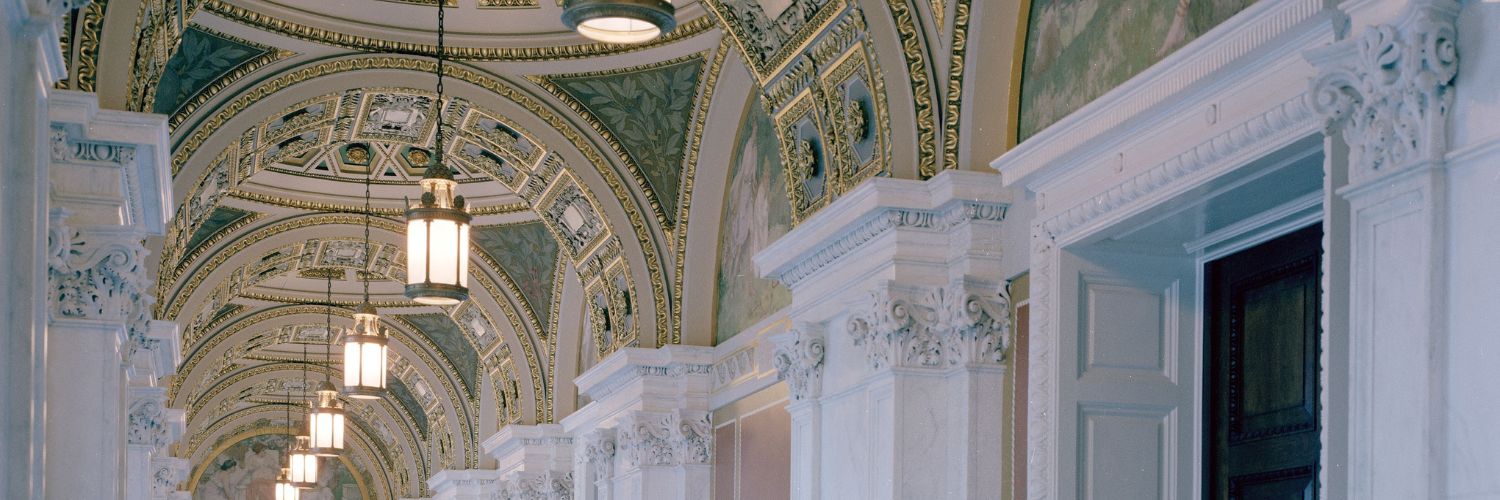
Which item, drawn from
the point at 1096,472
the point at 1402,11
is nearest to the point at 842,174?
the point at 1096,472

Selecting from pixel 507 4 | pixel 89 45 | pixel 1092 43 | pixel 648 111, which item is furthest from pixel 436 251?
pixel 507 4

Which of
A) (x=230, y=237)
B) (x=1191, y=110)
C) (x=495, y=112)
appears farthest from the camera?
(x=230, y=237)

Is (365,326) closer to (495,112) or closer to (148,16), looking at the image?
(495,112)

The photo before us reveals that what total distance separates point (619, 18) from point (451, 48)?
28.6 ft

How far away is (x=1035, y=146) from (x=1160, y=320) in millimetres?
1019

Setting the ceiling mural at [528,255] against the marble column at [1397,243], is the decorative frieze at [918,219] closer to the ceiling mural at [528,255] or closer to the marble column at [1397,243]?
the marble column at [1397,243]

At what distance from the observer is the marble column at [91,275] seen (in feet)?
28.2

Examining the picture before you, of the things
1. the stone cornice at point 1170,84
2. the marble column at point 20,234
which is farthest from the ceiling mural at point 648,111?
the marble column at point 20,234

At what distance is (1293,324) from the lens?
7.26 metres

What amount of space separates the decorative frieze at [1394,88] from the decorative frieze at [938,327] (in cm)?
360

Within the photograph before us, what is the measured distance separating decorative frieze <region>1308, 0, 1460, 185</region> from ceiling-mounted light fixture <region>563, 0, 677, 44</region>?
2.28m

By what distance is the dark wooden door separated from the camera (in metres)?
7.10

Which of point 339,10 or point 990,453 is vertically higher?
point 339,10

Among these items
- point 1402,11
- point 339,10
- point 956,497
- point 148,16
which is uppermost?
point 339,10
